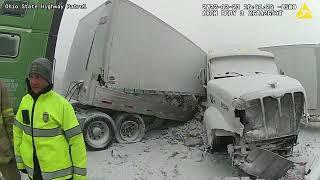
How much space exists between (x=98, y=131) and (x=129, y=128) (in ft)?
2.61

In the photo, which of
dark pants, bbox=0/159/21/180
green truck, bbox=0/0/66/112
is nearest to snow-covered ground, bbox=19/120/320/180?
dark pants, bbox=0/159/21/180

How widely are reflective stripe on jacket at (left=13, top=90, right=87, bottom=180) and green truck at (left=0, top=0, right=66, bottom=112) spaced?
17.6ft

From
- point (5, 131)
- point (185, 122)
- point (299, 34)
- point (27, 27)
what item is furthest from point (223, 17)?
point (5, 131)

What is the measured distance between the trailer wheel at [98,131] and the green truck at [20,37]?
171 cm

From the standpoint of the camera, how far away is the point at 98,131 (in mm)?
7719

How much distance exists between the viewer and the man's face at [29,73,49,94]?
3112mm

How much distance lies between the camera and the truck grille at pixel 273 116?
5680 millimetres

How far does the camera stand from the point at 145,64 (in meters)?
8.20

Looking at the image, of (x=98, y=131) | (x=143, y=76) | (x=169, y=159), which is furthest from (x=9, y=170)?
(x=143, y=76)

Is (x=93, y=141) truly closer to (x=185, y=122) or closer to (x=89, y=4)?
(x=185, y=122)

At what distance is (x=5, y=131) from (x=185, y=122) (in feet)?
18.0

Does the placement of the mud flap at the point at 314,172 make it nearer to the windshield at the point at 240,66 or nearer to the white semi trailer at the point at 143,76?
the white semi trailer at the point at 143,76

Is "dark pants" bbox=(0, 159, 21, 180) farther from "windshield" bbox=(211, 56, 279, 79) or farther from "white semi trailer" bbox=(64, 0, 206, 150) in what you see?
"windshield" bbox=(211, 56, 279, 79)

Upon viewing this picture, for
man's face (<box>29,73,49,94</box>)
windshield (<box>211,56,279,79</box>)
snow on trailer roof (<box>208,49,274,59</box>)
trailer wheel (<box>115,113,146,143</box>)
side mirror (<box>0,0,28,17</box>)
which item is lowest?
trailer wheel (<box>115,113,146,143</box>)
